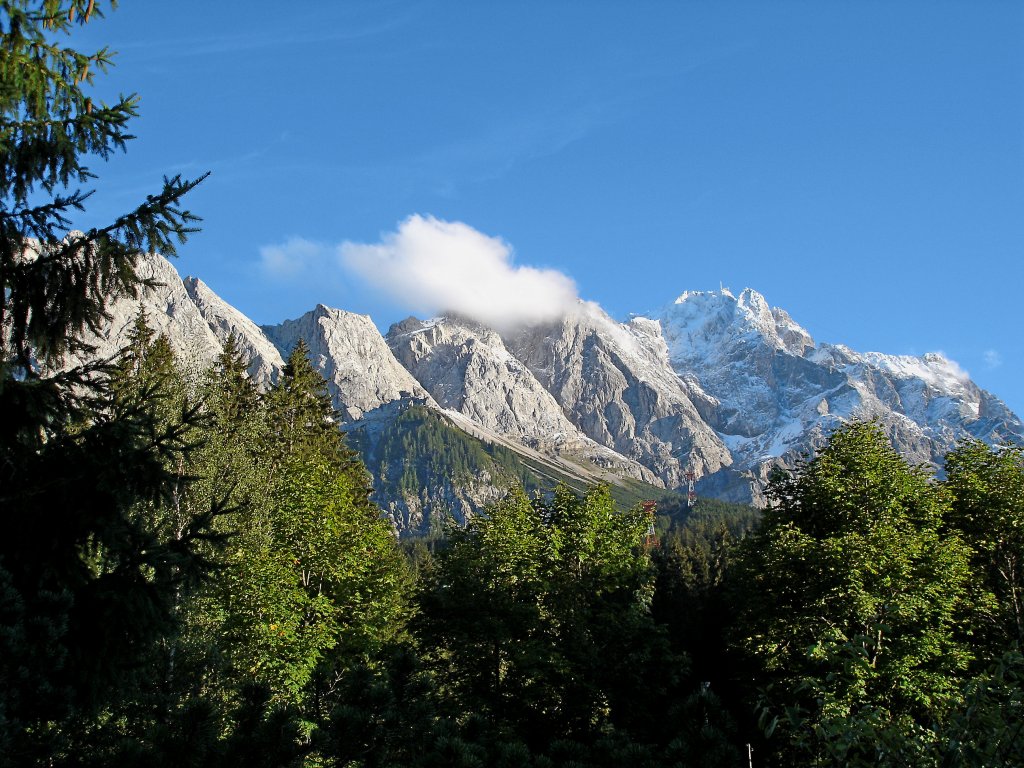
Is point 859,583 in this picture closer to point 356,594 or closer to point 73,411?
point 356,594

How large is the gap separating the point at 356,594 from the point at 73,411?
64.1 ft

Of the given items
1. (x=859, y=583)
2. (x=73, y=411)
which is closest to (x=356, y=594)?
(x=859, y=583)

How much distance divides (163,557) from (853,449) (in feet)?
83.4

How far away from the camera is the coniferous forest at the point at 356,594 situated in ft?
25.6

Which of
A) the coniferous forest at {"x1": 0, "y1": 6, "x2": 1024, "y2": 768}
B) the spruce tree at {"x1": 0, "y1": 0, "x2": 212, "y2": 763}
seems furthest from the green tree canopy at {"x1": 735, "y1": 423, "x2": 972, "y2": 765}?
the spruce tree at {"x1": 0, "y1": 0, "x2": 212, "y2": 763}

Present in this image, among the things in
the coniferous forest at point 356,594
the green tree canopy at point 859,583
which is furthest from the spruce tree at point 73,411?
the green tree canopy at point 859,583

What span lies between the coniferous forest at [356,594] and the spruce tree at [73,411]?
35 mm

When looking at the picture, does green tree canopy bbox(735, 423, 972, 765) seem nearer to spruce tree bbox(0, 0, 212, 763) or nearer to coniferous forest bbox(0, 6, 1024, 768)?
coniferous forest bbox(0, 6, 1024, 768)

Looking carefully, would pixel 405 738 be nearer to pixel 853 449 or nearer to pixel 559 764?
pixel 559 764

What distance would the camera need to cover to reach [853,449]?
27953mm

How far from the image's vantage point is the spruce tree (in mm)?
8250

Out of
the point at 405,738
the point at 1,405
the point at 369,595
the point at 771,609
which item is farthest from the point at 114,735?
the point at 771,609

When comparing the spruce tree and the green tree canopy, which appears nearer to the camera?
the spruce tree

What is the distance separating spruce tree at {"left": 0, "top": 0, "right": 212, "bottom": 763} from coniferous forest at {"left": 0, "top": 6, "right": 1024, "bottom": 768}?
0.04 meters
